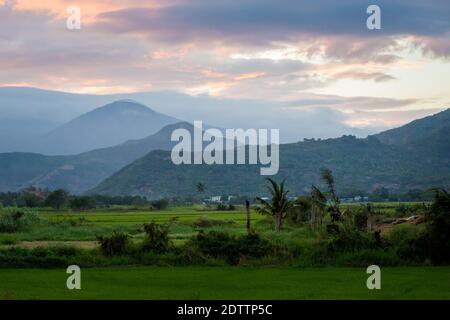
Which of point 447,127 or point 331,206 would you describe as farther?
point 447,127

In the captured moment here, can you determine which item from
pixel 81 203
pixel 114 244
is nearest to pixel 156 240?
pixel 114 244

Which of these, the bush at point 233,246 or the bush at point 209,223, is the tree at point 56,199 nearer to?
the bush at point 209,223

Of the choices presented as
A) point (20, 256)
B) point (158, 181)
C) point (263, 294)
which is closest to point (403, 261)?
point (263, 294)

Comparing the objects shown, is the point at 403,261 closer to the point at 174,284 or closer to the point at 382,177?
the point at 174,284

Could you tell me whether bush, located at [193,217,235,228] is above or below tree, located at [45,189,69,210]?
below

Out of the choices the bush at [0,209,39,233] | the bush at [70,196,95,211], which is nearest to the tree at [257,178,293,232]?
the bush at [0,209,39,233]

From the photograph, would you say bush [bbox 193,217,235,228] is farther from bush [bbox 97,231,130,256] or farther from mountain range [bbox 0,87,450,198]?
mountain range [bbox 0,87,450,198]
